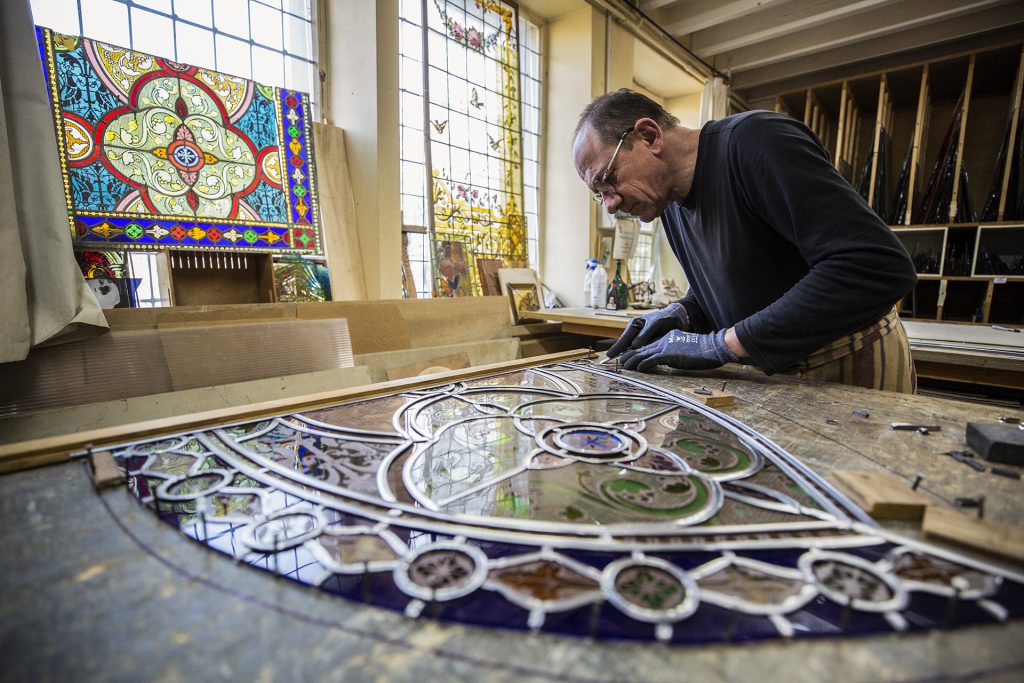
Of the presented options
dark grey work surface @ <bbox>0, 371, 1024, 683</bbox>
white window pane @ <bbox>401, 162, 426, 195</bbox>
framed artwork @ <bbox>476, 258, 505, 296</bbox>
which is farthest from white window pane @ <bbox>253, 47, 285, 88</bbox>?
dark grey work surface @ <bbox>0, 371, 1024, 683</bbox>

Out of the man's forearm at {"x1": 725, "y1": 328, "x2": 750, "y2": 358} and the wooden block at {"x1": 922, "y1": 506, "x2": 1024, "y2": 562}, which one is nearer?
the wooden block at {"x1": 922, "y1": 506, "x2": 1024, "y2": 562}

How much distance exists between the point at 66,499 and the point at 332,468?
33cm

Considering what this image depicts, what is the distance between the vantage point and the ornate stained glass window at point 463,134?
10.8 ft

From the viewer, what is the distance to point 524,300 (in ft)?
11.7

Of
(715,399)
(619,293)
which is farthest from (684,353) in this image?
(619,293)

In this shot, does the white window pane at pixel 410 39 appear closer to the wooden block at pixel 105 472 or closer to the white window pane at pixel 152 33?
the white window pane at pixel 152 33

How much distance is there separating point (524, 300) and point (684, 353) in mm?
2252

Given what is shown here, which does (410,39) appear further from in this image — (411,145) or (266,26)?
(266,26)


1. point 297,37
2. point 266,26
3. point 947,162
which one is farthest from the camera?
point 947,162

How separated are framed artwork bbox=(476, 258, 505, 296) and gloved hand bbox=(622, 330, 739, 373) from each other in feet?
7.02

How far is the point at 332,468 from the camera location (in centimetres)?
77

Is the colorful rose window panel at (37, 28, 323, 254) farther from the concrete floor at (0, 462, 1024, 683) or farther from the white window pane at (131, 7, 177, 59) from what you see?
the concrete floor at (0, 462, 1024, 683)

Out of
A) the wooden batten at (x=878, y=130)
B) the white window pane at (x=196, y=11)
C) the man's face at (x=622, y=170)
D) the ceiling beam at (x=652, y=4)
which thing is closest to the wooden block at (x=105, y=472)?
the man's face at (x=622, y=170)

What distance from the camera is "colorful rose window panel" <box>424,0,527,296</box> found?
3.40 metres
